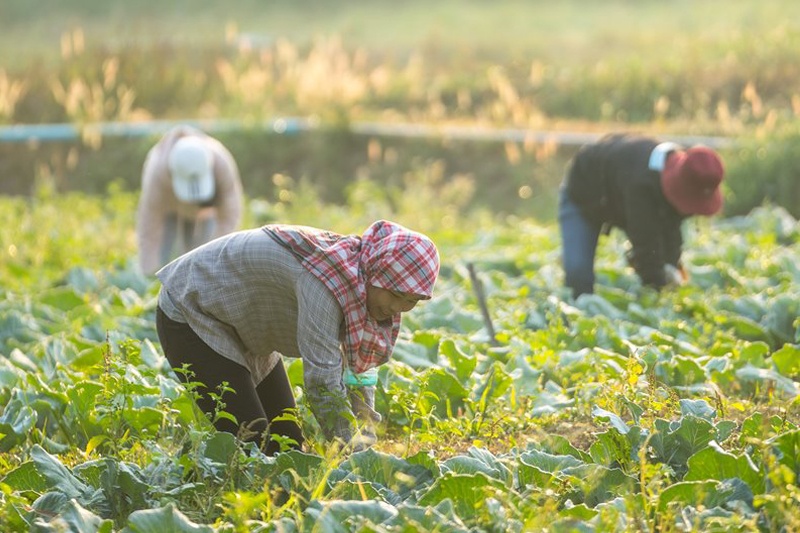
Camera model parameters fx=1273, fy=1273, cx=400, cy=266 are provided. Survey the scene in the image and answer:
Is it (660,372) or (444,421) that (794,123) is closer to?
(660,372)

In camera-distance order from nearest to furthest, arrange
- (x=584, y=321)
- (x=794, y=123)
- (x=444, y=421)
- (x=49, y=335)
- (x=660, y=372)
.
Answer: (x=444, y=421) → (x=660, y=372) → (x=584, y=321) → (x=49, y=335) → (x=794, y=123)

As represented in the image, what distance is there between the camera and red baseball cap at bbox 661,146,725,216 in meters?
6.07

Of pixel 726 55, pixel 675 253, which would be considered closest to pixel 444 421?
pixel 675 253

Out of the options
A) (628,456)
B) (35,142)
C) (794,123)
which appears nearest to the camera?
(628,456)

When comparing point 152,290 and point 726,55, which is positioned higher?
point 726,55

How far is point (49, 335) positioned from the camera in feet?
20.7

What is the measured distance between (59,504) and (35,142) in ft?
36.2

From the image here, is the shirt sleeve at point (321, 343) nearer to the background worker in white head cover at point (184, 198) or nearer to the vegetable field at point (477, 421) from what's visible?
the vegetable field at point (477, 421)

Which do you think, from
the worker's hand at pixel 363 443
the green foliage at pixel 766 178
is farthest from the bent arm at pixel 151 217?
the green foliage at pixel 766 178

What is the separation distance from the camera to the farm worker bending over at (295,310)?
3.79 m

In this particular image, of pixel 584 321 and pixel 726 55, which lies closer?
pixel 584 321

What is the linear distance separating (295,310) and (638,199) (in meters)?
2.74

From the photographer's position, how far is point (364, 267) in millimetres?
3830

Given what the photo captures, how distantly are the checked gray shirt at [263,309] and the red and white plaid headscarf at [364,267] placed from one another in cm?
4
